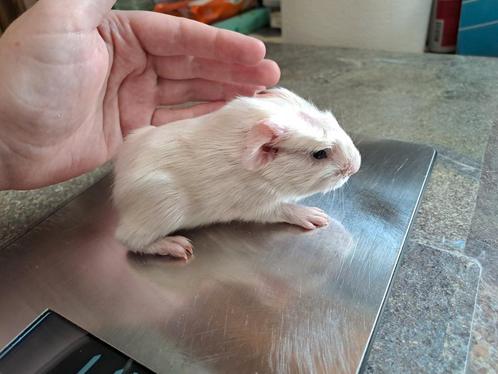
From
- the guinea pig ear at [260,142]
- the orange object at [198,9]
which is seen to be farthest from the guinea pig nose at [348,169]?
the orange object at [198,9]

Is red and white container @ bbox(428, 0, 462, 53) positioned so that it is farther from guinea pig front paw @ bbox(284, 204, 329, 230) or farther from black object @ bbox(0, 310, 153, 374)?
black object @ bbox(0, 310, 153, 374)

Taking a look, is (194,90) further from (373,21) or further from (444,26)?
(444,26)

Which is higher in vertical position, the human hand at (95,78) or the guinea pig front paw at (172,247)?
the human hand at (95,78)

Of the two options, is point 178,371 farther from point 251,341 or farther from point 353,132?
point 353,132

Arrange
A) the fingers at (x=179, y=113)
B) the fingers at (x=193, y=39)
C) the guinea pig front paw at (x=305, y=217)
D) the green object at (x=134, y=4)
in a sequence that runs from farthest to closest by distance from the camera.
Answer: the green object at (x=134, y=4)
the fingers at (x=179, y=113)
the fingers at (x=193, y=39)
the guinea pig front paw at (x=305, y=217)

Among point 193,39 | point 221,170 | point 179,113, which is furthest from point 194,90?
point 221,170

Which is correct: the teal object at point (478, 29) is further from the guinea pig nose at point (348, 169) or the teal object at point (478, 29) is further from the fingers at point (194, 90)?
the guinea pig nose at point (348, 169)
